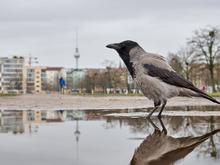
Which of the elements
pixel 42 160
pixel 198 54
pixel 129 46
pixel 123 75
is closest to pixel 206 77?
pixel 198 54

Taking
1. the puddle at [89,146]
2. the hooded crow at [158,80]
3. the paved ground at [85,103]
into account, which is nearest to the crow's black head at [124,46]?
the hooded crow at [158,80]

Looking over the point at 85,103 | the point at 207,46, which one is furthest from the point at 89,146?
the point at 207,46

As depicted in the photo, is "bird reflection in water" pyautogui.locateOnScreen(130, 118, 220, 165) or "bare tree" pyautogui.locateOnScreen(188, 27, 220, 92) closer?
"bird reflection in water" pyautogui.locateOnScreen(130, 118, 220, 165)

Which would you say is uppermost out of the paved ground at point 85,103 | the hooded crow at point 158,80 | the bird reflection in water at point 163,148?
the hooded crow at point 158,80

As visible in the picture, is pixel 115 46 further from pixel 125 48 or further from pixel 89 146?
pixel 89 146

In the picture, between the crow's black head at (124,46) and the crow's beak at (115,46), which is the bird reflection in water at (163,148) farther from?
the crow's beak at (115,46)

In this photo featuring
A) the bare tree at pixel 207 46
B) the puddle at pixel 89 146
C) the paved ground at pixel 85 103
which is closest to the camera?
the puddle at pixel 89 146

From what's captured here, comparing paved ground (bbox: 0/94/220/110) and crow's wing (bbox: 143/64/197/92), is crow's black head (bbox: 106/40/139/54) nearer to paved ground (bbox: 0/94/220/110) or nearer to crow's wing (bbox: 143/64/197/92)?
crow's wing (bbox: 143/64/197/92)

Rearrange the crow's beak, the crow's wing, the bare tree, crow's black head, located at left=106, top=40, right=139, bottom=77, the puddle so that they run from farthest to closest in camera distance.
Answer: the bare tree
the crow's beak
crow's black head, located at left=106, top=40, right=139, bottom=77
the crow's wing
the puddle

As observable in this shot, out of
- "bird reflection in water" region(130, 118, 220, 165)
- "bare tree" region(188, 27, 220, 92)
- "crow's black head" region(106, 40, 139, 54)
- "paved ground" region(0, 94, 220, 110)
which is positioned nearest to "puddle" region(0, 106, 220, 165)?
"bird reflection in water" region(130, 118, 220, 165)

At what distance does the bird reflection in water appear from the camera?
→ 3.77 m

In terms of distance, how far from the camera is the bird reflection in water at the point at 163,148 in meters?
3.77

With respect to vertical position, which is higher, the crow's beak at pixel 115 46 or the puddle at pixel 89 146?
the crow's beak at pixel 115 46

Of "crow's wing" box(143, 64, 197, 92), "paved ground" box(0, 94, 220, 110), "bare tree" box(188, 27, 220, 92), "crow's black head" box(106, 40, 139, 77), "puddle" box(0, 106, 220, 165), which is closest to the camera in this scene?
"puddle" box(0, 106, 220, 165)
